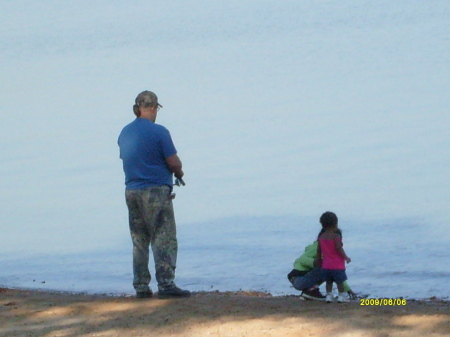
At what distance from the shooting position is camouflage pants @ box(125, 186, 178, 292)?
8266mm

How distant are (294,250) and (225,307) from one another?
4.55 m

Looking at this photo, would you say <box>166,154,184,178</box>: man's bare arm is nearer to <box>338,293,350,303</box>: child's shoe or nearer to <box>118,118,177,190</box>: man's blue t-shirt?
<box>118,118,177,190</box>: man's blue t-shirt

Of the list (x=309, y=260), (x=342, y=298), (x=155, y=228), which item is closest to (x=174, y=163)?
(x=155, y=228)

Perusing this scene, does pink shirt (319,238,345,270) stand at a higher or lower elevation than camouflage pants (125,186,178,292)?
lower

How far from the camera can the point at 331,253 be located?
827 centimetres

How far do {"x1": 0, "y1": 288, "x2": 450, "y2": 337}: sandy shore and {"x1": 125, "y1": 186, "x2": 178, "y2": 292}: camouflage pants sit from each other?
26cm

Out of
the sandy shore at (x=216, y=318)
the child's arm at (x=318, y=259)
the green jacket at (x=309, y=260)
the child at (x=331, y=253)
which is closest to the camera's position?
the sandy shore at (x=216, y=318)

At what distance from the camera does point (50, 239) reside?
14.0 m

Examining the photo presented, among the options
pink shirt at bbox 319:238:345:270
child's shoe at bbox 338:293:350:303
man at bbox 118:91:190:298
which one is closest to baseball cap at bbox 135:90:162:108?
man at bbox 118:91:190:298

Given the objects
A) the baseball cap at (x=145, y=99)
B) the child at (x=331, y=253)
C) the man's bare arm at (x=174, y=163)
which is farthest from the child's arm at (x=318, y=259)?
the baseball cap at (x=145, y=99)

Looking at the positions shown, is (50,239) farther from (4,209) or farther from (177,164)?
(177,164)

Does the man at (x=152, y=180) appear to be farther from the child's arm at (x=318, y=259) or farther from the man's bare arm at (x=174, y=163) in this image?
the child's arm at (x=318, y=259)

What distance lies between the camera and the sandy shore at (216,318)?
22.8 ft

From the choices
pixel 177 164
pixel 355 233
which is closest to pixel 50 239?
pixel 355 233
